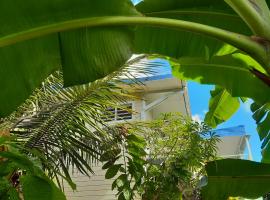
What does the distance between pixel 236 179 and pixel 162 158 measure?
9.11ft

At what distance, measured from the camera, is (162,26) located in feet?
6.33

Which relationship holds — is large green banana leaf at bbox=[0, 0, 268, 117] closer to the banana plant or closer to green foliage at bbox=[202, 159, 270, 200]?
the banana plant

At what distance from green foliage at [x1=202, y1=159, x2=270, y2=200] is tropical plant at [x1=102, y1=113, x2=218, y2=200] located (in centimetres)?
185

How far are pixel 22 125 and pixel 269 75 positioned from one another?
11.3 ft

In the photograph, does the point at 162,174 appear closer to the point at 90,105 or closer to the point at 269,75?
the point at 90,105

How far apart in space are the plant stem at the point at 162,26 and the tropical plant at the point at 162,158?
3.07 metres

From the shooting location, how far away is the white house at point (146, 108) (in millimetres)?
8188

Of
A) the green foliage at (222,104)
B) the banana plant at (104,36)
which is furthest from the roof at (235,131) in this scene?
the banana plant at (104,36)

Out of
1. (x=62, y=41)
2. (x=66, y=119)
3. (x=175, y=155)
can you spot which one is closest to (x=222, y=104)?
(x=175, y=155)

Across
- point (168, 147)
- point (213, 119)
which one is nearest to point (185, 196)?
point (168, 147)

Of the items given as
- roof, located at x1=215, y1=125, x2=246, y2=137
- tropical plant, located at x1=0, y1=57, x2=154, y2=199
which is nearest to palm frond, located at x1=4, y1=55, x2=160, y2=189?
tropical plant, located at x1=0, y1=57, x2=154, y2=199

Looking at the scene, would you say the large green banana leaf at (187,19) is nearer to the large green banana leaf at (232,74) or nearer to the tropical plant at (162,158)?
the large green banana leaf at (232,74)

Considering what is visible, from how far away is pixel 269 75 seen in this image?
5.95 feet

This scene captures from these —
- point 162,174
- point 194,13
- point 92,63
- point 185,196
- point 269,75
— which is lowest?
point 185,196
